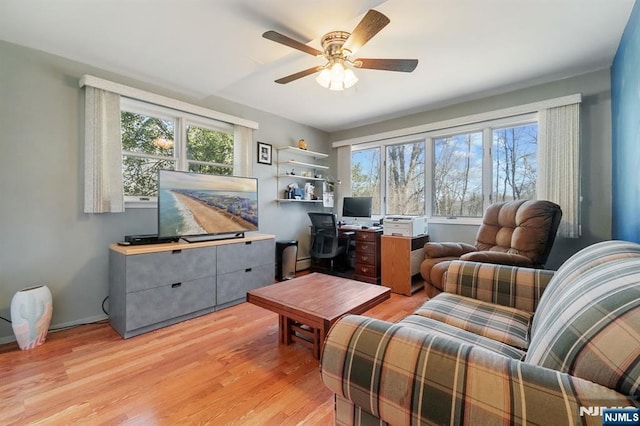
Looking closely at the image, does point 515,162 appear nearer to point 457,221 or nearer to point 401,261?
point 457,221

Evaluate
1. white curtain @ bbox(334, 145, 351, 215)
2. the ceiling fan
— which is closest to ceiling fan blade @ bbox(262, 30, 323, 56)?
the ceiling fan

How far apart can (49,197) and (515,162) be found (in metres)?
4.76

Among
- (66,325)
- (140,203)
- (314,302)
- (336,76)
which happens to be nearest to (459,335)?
(314,302)

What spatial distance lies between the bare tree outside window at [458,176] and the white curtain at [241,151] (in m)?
2.57

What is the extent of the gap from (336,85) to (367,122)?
241 cm

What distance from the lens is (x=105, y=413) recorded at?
4.70 feet

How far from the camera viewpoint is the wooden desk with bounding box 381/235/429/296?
10.9 feet

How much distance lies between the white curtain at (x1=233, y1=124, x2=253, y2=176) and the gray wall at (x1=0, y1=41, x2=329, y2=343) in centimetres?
115

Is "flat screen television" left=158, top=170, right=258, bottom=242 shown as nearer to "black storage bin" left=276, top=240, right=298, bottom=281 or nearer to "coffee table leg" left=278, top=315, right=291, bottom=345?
"black storage bin" left=276, top=240, right=298, bottom=281

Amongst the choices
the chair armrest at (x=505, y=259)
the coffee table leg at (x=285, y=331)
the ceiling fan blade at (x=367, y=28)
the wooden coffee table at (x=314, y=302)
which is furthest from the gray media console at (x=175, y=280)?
the chair armrest at (x=505, y=259)

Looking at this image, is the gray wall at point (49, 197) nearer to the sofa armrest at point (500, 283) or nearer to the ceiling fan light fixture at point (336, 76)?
the ceiling fan light fixture at point (336, 76)

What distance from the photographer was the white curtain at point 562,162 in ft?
8.93

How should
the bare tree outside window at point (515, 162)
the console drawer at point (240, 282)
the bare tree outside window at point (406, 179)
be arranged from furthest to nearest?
the bare tree outside window at point (406, 179)
the bare tree outside window at point (515, 162)
the console drawer at point (240, 282)

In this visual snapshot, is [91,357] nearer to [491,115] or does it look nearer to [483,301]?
[483,301]
